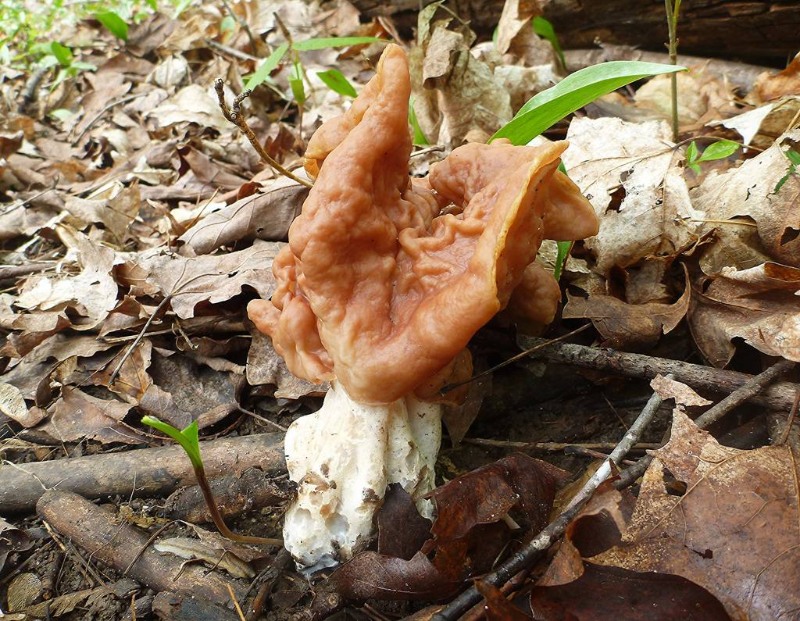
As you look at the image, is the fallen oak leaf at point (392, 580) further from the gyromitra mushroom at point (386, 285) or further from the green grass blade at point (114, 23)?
the green grass blade at point (114, 23)

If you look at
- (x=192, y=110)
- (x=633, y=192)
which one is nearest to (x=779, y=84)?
(x=633, y=192)

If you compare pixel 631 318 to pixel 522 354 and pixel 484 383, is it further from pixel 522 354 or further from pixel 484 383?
pixel 484 383

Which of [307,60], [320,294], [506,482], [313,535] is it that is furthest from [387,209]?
[307,60]

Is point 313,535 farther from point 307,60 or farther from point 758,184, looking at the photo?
point 307,60

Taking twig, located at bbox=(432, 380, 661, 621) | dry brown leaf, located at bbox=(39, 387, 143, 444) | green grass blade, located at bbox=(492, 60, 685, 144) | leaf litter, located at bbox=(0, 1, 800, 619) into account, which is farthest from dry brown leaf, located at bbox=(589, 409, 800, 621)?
dry brown leaf, located at bbox=(39, 387, 143, 444)

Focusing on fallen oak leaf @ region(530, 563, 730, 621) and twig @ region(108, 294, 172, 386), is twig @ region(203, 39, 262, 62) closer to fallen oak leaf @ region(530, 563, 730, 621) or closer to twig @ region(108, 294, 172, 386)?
twig @ region(108, 294, 172, 386)

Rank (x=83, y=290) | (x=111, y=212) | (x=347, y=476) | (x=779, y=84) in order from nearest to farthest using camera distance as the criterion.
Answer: (x=347, y=476)
(x=83, y=290)
(x=779, y=84)
(x=111, y=212)
